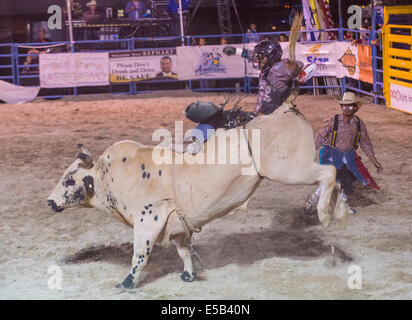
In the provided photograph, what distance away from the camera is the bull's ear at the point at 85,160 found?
187 inches

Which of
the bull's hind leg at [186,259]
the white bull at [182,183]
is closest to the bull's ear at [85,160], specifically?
the white bull at [182,183]

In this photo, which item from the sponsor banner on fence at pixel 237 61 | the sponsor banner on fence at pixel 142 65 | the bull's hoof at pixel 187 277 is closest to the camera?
the bull's hoof at pixel 187 277

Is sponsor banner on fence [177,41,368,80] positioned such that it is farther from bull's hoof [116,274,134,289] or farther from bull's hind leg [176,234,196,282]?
bull's hoof [116,274,134,289]

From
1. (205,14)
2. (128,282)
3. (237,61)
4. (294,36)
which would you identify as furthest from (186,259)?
(205,14)

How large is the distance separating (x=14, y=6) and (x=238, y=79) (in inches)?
286

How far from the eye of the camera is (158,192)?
4.64 meters

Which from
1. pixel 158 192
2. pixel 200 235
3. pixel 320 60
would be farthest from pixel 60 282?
pixel 320 60

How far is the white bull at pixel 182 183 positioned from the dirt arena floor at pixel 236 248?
416 millimetres

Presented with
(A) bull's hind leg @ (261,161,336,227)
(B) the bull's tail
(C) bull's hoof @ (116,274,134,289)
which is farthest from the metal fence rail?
(C) bull's hoof @ (116,274,134,289)

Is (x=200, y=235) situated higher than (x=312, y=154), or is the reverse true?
(x=312, y=154)

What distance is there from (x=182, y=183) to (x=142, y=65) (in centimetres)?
1174

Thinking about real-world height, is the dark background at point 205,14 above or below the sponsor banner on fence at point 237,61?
above

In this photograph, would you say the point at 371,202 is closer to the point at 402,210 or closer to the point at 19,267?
the point at 402,210

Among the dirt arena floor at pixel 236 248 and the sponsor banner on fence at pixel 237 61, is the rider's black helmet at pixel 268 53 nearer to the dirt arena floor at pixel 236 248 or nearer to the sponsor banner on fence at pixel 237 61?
the dirt arena floor at pixel 236 248
